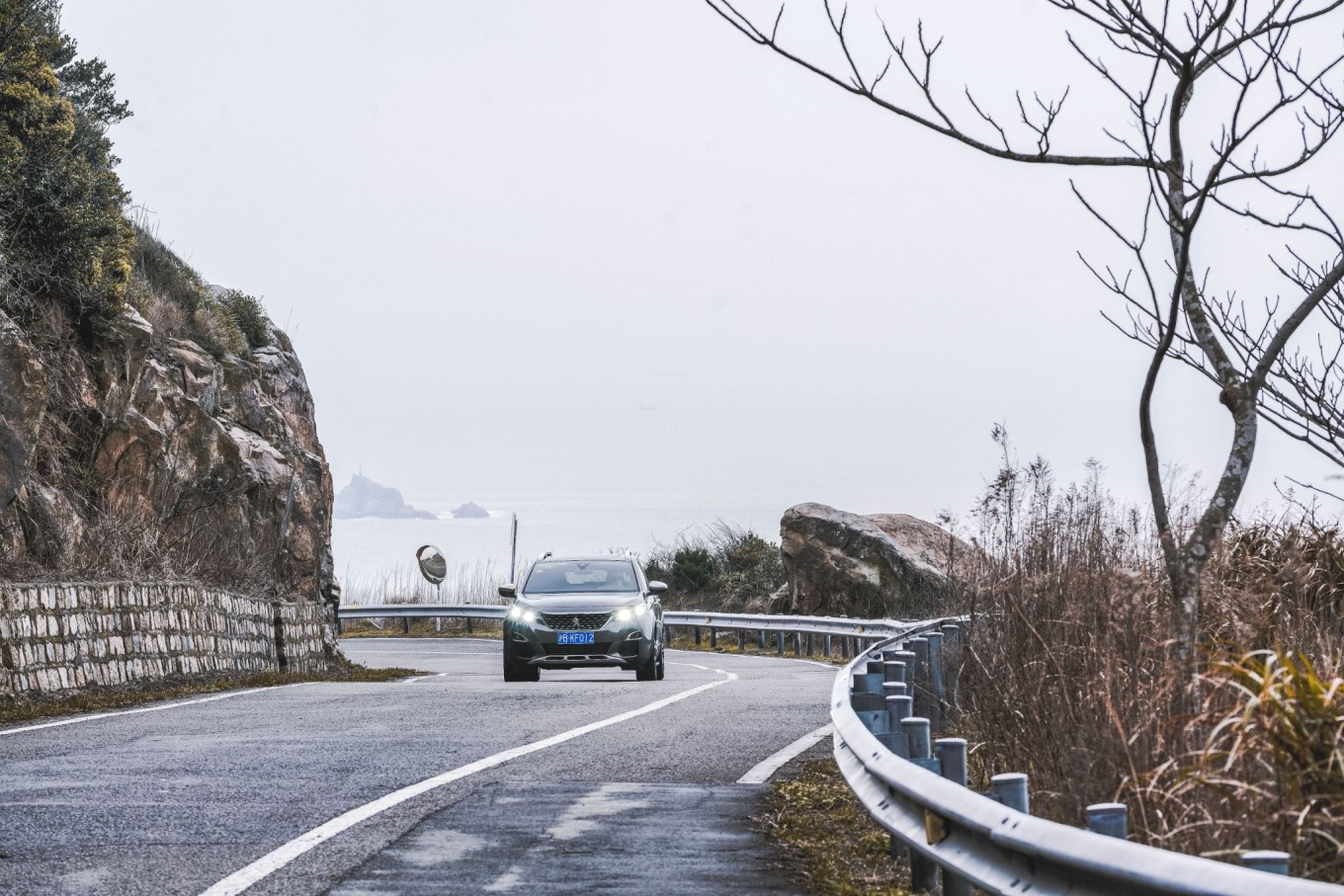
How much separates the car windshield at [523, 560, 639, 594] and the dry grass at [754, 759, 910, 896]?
10538mm

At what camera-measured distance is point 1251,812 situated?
5.08 metres

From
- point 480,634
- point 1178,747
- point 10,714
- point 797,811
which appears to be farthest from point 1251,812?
point 480,634

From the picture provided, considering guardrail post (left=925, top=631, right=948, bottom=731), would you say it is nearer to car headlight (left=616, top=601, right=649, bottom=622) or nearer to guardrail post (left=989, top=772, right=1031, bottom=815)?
guardrail post (left=989, top=772, right=1031, bottom=815)

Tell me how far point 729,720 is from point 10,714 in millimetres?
6108

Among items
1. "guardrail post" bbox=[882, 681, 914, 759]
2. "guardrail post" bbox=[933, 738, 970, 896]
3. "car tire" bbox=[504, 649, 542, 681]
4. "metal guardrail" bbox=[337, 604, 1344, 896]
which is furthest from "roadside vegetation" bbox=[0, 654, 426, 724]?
"guardrail post" bbox=[933, 738, 970, 896]

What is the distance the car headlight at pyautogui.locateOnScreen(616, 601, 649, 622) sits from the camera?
756 inches

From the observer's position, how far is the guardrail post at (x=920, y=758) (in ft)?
19.7

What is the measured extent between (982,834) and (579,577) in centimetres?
1595

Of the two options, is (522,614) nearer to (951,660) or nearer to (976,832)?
(951,660)

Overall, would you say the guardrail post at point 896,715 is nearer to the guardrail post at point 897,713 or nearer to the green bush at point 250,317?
the guardrail post at point 897,713

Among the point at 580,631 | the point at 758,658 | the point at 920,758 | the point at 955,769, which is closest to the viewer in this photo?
the point at 955,769

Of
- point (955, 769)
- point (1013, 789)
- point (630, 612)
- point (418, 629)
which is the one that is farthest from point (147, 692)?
point (418, 629)

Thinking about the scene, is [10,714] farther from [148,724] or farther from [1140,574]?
[1140,574]

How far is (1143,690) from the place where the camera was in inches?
271
